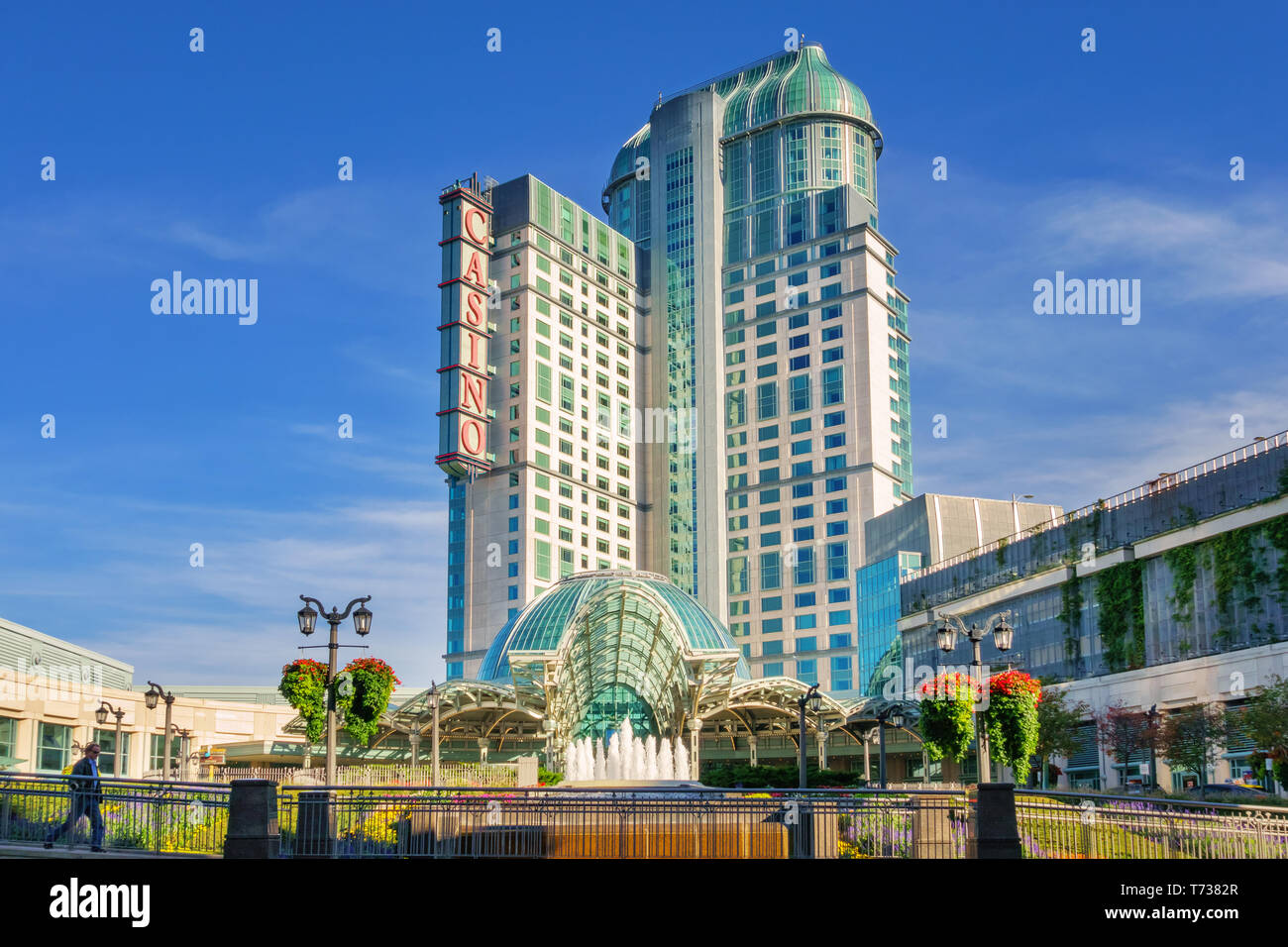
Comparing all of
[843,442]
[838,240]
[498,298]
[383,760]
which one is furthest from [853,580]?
[383,760]

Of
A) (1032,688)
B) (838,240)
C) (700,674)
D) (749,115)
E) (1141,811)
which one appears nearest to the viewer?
(1141,811)

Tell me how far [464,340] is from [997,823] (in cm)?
10189

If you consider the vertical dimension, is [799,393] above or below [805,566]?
above

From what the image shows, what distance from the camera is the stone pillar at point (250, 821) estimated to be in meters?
17.8

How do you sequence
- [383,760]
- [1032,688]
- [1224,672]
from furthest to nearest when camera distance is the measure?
[383,760] < [1224,672] < [1032,688]

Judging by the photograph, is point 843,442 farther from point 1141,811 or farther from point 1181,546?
point 1141,811

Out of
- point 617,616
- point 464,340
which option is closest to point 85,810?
point 617,616

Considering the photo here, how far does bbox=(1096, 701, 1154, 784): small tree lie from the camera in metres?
55.7

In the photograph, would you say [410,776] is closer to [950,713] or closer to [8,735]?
[8,735]

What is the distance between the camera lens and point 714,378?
138 m

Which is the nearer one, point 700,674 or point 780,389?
point 700,674

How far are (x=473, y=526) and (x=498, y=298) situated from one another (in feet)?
74.6

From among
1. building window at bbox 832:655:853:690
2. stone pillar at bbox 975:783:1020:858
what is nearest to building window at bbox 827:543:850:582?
building window at bbox 832:655:853:690

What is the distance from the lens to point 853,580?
120 metres
